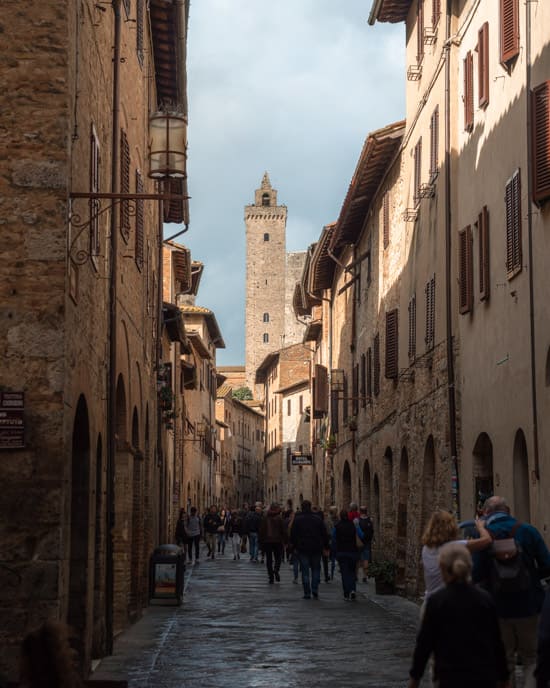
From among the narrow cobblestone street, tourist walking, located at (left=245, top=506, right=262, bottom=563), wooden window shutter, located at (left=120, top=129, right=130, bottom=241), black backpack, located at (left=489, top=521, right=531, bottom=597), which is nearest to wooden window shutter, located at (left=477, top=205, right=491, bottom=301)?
the narrow cobblestone street

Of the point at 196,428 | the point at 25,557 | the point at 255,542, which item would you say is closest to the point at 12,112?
the point at 25,557

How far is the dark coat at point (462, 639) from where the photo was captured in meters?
6.82

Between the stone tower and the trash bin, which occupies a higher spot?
the stone tower

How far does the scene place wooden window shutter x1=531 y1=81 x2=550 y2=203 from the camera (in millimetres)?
13953

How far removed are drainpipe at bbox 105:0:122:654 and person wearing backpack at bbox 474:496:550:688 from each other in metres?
5.52

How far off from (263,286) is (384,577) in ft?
352

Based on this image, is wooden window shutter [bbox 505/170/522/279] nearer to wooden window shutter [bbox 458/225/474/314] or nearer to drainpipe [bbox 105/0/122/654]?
wooden window shutter [bbox 458/225/474/314]

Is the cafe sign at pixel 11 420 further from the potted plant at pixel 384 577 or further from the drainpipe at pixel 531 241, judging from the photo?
the potted plant at pixel 384 577

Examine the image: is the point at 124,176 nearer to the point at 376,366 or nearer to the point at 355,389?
the point at 376,366

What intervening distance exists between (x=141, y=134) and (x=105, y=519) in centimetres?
767

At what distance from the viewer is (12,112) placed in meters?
10.7

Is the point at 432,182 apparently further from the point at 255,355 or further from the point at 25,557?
the point at 255,355

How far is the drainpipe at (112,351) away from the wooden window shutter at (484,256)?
5.38 metres

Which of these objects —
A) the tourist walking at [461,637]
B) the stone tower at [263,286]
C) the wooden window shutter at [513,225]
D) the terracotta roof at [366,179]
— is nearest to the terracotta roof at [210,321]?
the terracotta roof at [366,179]
